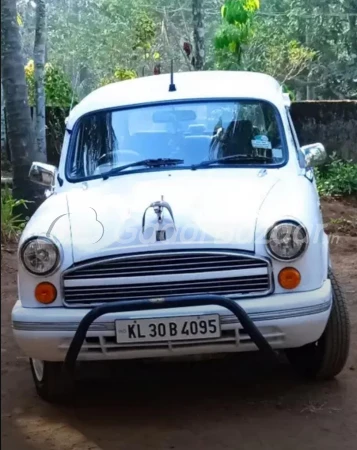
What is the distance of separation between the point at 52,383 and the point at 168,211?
1192 millimetres

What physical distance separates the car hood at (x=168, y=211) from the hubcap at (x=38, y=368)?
83cm

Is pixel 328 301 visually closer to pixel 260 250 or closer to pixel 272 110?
pixel 260 250

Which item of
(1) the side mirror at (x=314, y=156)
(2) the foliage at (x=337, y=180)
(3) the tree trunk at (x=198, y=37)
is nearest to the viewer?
(1) the side mirror at (x=314, y=156)

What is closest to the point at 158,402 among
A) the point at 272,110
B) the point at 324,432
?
the point at 324,432

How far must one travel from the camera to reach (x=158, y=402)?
4520 millimetres

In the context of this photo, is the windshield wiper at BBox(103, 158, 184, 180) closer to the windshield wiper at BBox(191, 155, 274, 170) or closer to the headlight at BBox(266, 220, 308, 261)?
the windshield wiper at BBox(191, 155, 274, 170)

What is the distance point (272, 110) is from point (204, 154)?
0.64m

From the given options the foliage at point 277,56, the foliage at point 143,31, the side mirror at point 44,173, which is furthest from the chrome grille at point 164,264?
the foliage at point 277,56

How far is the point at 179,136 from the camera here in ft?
16.7

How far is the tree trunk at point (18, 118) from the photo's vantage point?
8.80 m

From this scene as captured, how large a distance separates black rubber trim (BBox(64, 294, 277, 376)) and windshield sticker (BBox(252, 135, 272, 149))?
1.56 metres

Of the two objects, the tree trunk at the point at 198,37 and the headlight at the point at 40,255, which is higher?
the tree trunk at the point at 198,37

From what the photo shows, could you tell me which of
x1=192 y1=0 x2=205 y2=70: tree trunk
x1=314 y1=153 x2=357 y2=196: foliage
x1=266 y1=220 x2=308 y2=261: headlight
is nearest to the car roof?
x1=266 y1=220 x2=308 y2=261: headlight

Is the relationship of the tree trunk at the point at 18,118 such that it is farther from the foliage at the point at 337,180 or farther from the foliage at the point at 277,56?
the foliage at the point at 277,56
